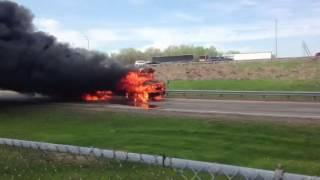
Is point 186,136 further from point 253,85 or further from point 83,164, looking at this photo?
point 253,85

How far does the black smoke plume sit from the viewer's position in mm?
28156

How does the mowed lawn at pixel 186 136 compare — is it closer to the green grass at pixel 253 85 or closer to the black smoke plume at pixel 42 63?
the black smoke plume at pixel 42 63

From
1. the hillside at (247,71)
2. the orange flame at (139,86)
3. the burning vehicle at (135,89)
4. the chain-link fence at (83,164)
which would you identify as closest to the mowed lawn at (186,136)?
the chain-link fence at (83,164)

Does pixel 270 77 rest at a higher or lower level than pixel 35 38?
→ lower

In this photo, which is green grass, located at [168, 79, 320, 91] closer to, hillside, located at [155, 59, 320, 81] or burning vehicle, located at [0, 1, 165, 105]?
hillside, located at [155, 59, 320, 81]

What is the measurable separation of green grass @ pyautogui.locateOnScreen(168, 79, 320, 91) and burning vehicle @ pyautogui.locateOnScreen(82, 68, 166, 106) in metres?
10.9

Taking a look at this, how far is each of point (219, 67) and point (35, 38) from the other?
2891cm

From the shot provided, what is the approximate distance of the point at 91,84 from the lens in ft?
106

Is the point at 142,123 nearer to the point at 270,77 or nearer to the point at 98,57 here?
the point at 98,57

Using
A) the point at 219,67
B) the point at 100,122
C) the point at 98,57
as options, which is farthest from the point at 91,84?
the point at 219,67

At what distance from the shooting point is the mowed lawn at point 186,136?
13461mm

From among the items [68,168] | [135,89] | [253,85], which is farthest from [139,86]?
[68,168]

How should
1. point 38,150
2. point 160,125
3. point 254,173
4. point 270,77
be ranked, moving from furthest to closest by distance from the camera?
point 270,77, point 160,125, point 38,150, point 254,173

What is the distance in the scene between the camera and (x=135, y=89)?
3294cm
